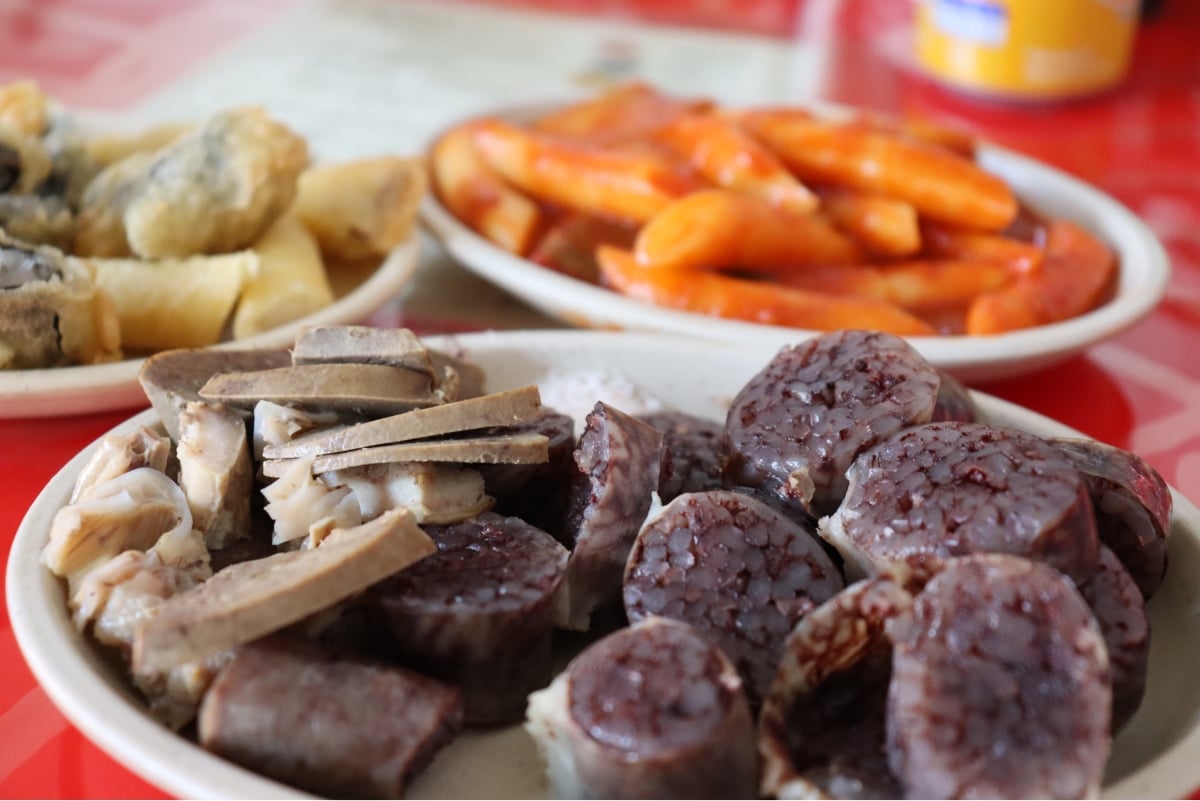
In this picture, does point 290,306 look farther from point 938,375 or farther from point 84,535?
point 938,375

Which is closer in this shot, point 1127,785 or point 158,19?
point 1127,785

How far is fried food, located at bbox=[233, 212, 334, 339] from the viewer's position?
5.99 ft

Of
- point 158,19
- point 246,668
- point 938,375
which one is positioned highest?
point 938,375

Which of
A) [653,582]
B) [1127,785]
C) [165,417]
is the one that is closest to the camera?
[1127,785]

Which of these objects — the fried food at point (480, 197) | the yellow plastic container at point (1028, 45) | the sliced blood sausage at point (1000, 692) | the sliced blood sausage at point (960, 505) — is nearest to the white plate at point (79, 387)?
the fried food at point (480, 197)

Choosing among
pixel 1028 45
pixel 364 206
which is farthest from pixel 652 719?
pixel 1028 45

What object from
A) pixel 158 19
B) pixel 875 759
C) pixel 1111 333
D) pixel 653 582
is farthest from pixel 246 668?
pixel 158 19

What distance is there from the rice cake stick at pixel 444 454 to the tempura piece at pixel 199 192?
80 centimetres

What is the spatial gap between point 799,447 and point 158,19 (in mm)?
3638

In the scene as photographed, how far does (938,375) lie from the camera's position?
1.37 m

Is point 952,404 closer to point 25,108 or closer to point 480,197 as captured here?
point 480,197

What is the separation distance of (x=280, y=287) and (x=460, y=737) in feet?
3.19

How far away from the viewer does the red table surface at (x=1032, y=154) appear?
122cm

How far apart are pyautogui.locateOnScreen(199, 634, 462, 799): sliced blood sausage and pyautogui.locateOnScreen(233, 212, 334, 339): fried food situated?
90 cm
